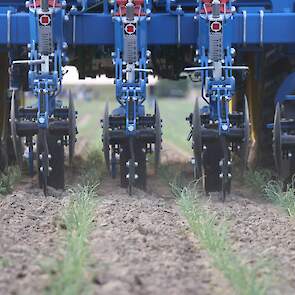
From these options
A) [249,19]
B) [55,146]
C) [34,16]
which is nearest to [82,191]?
[55,146]

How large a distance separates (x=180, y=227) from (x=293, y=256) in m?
1.10

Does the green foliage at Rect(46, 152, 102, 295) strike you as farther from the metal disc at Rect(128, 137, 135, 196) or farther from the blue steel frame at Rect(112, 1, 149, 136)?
the blue steel frame at Rect(112, 1, 149, 136)

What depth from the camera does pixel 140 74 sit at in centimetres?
719

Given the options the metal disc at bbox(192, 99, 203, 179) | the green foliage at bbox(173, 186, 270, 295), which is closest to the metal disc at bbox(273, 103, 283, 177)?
the metal disc at bbox(192, 99, 203, 179)

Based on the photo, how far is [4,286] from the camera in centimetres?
387

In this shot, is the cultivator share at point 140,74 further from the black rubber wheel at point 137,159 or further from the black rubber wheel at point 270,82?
the black rubber wheel at point 270,82

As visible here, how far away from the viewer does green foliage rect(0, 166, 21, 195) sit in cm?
742

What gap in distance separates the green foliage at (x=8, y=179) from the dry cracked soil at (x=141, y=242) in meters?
0.11

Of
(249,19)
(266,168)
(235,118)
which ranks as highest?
(249,19)

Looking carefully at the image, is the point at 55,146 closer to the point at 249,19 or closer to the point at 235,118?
the point at 235,118

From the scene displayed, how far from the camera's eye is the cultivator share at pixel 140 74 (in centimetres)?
707

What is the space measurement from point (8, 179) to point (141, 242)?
306 centimetres

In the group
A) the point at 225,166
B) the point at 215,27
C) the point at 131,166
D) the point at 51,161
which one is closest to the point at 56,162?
the point at 51,161

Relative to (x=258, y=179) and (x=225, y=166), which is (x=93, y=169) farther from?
(x=225, y=166)
